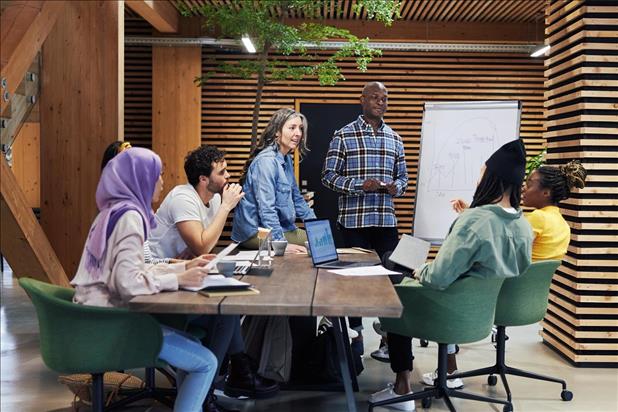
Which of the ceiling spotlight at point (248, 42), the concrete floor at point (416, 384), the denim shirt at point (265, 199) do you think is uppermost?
the ceiling spotlight at point (248, 42)

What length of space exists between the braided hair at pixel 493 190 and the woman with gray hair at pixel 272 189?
4.27 ft

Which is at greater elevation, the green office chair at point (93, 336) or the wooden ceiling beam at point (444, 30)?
the wooden ceiling beam at point (444, 30)

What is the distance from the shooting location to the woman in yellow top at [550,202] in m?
4.61

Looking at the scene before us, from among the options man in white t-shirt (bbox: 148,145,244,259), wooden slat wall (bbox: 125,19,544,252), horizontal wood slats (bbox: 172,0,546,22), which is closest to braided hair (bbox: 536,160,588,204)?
man in white t-shirt (bbox: 148,145,244,259)

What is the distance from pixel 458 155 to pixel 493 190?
9.83ft

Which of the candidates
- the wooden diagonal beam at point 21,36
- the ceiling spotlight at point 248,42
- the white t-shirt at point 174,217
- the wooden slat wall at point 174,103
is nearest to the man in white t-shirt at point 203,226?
the white t-shirt at point 174,217

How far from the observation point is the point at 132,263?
2.95 meters

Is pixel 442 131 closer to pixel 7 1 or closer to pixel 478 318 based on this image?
pixel 478 318

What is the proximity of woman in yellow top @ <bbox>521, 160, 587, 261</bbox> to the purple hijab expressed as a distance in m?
2.61

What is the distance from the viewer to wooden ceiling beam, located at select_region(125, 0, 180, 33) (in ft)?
30.7

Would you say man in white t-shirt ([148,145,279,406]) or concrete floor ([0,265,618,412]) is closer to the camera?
man in white t-shirt ([148,145,279,406])

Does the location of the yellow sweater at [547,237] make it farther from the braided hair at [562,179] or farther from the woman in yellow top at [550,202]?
the braided hair at [562,179]

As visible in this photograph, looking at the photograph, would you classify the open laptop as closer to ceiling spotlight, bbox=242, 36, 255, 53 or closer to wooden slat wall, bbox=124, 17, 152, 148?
ceiling spotlight, bbox=242, 36, 255, 53

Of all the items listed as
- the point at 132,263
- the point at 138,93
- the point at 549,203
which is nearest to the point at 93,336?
the point at 132,263
